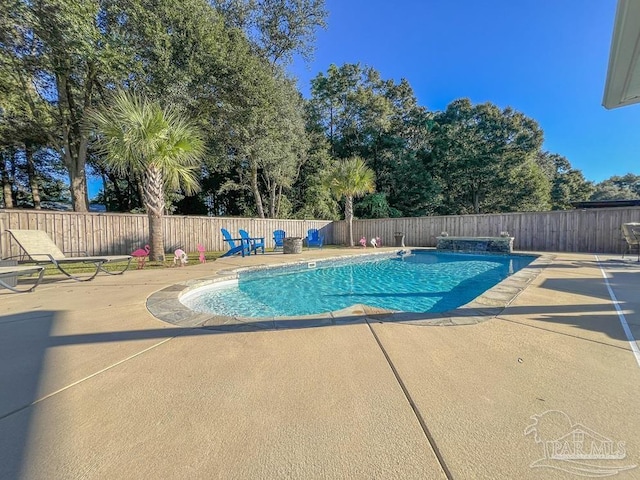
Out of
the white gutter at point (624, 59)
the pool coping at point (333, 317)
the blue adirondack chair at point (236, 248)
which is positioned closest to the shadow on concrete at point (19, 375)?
the pool coping at point (333, 317)

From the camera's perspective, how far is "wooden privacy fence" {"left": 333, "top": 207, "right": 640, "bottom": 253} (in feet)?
33.3

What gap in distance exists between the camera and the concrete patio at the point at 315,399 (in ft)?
3.75

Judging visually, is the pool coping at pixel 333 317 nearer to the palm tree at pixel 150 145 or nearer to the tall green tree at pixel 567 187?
the palm tree at pixel 150 145

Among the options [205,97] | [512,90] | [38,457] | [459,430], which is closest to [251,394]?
[38,457]

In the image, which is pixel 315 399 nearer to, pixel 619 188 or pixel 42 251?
pixel 42 251

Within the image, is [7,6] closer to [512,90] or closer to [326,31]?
[326,31]

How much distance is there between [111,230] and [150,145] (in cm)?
406

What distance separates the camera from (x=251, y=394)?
64.1 inches

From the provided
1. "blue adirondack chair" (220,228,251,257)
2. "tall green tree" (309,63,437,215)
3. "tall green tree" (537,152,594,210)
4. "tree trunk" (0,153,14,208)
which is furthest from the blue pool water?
"tall green tree" (537,152,594,210)

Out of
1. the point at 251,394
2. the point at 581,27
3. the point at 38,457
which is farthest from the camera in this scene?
the point at 581,27

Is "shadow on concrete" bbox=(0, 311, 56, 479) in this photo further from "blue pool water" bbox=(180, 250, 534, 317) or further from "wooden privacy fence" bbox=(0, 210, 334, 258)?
"wooden privacy fence" bbox=(0, 210, 334, 258)

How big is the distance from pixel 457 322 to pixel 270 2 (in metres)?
15.8

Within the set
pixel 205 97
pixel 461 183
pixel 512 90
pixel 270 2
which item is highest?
pixel 270 2

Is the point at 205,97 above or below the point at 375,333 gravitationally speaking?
above
